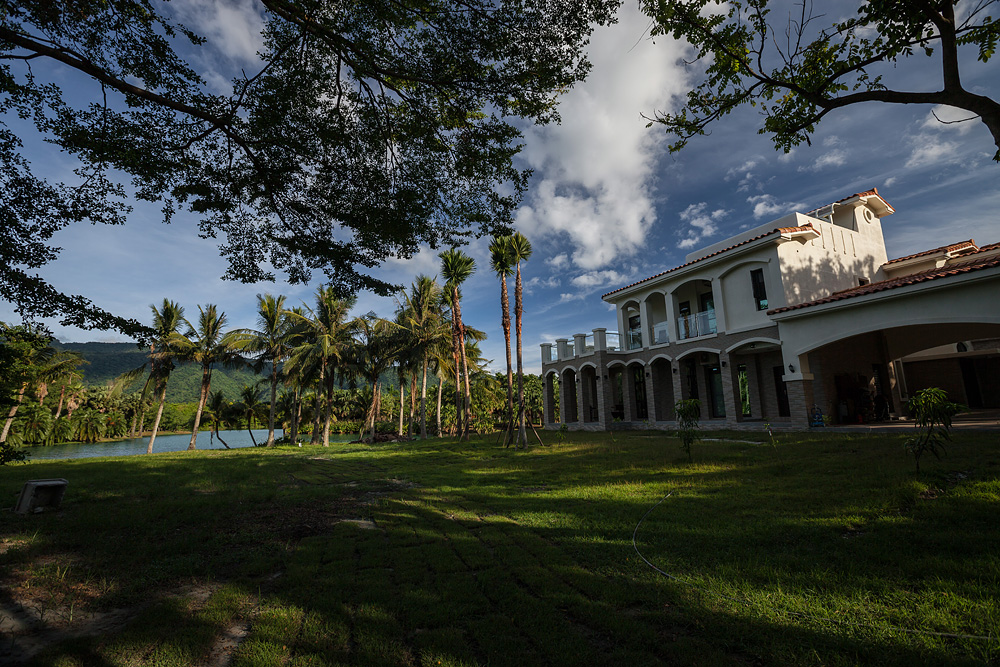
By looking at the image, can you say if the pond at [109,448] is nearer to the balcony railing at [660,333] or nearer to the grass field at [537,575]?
the grass field at [537,575]

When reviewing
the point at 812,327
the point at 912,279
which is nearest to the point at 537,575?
the point at 912,279

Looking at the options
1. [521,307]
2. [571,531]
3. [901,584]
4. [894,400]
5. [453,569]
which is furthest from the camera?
[521,307]

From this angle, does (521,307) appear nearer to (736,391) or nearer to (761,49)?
(736,391)

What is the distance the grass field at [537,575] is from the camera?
2.84 metres

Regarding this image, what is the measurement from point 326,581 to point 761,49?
8.16m

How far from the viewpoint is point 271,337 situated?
3011 cm

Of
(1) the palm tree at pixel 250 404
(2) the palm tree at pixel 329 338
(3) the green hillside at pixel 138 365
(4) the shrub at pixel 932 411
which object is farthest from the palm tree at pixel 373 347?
(3) the green hillside at pixel 138 365

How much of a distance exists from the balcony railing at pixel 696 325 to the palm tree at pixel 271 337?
2478cm

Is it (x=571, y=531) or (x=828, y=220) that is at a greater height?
(x=828, y=220)

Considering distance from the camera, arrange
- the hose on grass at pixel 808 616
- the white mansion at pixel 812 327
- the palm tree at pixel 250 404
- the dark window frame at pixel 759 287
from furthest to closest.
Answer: the palm tree at pixel 250 404 → the dark window frame at pixel 759 287 → the white mansion at pixel 812 327 → the hose on grass at pixel 808 616

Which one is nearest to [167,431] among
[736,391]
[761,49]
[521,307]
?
[521,307]

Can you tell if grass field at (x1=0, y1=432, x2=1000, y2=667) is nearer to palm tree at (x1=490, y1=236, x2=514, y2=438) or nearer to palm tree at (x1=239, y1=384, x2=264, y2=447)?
palm tree at (x1=490, y1=236, x2=514, y2=438)

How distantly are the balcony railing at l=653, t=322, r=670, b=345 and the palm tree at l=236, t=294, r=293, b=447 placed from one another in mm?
23609

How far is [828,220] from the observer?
1812cm
